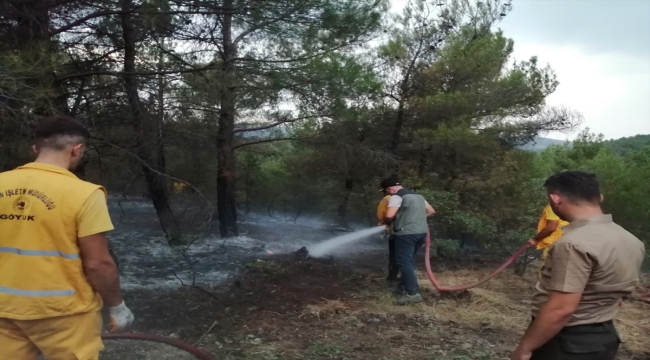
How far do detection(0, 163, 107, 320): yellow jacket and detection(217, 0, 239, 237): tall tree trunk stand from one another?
4192mm

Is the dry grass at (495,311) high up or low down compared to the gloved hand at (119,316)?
down

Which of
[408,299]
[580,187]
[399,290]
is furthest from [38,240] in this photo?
[399,290]

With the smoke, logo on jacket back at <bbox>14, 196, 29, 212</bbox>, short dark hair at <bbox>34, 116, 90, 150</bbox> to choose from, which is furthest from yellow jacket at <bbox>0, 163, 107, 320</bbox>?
the smoke

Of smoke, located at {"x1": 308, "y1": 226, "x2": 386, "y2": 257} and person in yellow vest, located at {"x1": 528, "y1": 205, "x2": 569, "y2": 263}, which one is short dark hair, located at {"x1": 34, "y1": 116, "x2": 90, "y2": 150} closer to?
person in yellow vest, located at {"x1": 528, "y1": 205, "x2": 569, "y2": 263}

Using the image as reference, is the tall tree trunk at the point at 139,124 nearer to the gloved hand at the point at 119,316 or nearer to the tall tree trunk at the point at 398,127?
the gloved hand at the point at 119,316

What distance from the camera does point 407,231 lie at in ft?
21.1

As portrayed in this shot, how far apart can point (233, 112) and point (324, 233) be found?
5.69 metres

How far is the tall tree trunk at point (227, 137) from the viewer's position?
6469mm

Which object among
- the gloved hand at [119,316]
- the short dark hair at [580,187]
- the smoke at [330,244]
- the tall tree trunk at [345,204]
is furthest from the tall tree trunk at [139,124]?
the tall tree trunk at [345,204]

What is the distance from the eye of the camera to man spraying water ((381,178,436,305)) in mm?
6418

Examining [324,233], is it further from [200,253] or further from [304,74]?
[304,74]

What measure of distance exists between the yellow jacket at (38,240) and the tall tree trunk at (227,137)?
4.19 metres

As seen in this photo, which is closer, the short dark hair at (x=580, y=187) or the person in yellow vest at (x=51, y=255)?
the person in yellow vest at (x=51, y=255)

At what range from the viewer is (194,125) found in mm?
7891
